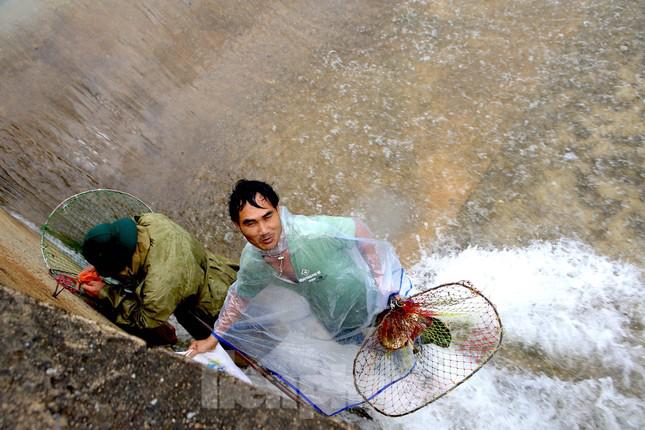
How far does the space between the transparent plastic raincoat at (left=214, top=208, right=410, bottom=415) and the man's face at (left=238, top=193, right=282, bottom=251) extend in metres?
0.05

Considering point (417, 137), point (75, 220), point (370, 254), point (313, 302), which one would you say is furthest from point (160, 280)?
point (417, 137)

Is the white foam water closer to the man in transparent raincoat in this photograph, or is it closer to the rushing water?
the rushing water

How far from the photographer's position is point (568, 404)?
3113 mm

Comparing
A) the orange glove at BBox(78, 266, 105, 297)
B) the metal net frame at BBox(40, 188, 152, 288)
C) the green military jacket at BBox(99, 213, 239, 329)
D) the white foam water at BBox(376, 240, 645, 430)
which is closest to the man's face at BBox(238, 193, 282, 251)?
the green military jacket at BBox(99, 213, 239, 329)

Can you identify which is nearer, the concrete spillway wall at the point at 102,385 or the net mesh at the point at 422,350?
the concrete spillway wall at the point at 102,385

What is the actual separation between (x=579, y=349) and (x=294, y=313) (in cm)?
208

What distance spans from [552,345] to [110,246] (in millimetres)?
2911

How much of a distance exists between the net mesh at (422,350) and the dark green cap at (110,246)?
1264 millimetres

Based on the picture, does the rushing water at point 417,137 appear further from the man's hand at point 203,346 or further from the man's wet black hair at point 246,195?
the man's wet black hair at point 246,195

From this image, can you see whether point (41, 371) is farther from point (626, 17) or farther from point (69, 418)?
point (626, 17)

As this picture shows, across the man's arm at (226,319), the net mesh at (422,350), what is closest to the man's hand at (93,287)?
the man's arm at (226,319)

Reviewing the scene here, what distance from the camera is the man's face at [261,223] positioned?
2227mm

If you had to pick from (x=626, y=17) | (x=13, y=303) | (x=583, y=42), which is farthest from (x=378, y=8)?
(x=13, y=303)

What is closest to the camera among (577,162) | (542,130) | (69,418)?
(69,418)
